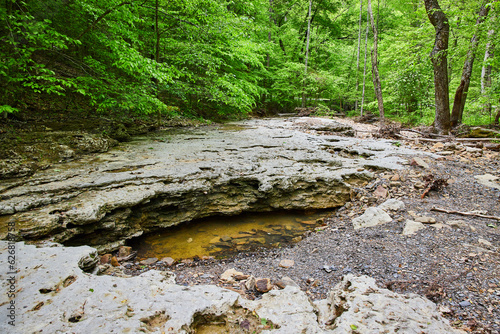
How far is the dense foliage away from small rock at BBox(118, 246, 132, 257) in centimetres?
282

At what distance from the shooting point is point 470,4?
21.1 ft

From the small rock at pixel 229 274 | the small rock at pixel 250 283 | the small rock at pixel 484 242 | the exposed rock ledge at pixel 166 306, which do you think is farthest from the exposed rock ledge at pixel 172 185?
the small rock at pixel 484 242

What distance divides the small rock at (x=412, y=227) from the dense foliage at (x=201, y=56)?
5426 millimetres

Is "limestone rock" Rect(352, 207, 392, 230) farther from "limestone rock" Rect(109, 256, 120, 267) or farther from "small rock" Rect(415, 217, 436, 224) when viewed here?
"limestone rock" Rect(109, 256, 120, 267)

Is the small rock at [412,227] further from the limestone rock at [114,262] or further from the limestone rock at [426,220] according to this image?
the limestone rock at [114,262]

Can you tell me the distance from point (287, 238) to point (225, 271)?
1.23 metres

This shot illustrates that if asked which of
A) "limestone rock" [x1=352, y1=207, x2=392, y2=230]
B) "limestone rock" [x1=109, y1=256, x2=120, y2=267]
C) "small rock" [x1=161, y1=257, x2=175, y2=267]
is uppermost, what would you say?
"limestone rock" [x1=352, y1=207, x2=392, y2=230]

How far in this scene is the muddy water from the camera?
306cm

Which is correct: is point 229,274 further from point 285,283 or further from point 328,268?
point 328,268

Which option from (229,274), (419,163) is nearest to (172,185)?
(229,274)

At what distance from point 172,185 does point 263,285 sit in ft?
7.06

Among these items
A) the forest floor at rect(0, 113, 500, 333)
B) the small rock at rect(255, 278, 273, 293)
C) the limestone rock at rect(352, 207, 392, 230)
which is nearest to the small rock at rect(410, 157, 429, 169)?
the forest floor at rect(0, 113, 500, 333)

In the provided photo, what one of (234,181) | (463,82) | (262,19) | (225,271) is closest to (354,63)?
(262,19)

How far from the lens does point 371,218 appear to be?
10.5 ft
